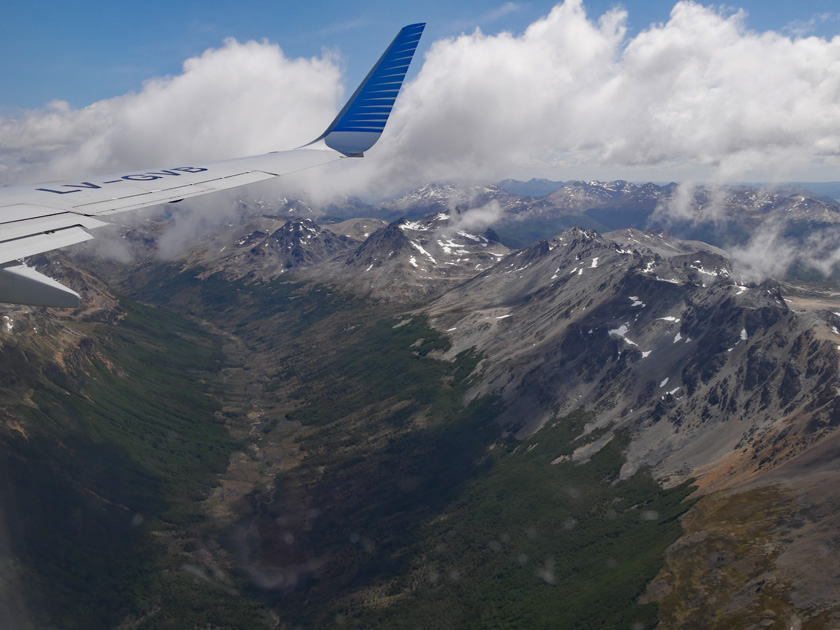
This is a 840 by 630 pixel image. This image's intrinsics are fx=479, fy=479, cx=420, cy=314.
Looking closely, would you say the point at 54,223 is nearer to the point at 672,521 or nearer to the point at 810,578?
the point at 810,578

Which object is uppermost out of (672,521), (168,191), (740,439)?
(168,191)

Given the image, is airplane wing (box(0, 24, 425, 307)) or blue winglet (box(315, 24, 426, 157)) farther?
blue winglet (box(315, 24, 426, 157))

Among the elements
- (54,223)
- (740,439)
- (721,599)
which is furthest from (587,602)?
(54,223)

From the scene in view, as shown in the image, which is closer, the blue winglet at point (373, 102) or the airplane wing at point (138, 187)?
the airplane wing at point (138, 187)
